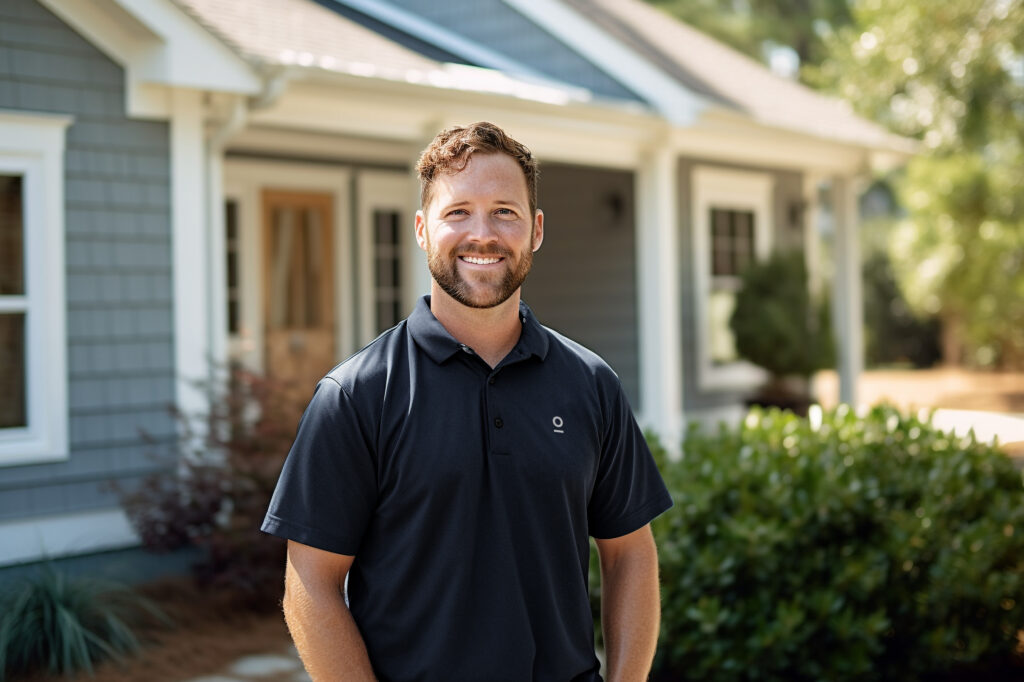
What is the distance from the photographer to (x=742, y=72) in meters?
13.1

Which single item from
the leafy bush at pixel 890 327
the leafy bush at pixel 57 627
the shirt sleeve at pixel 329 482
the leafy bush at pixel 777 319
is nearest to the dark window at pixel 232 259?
the leafy bush at pixel 57 627

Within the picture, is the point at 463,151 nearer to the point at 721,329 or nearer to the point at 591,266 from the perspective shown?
the point at 591,266

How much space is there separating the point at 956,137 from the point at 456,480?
9464mm

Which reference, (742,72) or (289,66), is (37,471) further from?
(742,72)

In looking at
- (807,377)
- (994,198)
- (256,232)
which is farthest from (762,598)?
(994,198)

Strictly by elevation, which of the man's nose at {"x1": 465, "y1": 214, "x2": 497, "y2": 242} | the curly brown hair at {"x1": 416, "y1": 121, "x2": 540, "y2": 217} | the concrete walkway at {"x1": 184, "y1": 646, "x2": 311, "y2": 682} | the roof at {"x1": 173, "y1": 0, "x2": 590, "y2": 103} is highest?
the roof at {"x1": 173, "y1": 0, "x2": 590, "y2": 103}

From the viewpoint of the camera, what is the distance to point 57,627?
4789 mm

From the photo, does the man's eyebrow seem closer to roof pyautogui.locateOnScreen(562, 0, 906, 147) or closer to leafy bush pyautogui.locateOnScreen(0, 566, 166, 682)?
leafy bush pyautogui.locateOnScreen(0, 566, 166, 682)

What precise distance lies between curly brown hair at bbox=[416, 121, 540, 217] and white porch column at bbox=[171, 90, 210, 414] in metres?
4.81

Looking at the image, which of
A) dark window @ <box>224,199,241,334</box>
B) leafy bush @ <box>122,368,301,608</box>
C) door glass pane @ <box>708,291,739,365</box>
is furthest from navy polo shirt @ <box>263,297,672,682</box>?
door glass pane @ <box>708,291,739,365</box>

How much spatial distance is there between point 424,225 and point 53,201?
15.4 ft

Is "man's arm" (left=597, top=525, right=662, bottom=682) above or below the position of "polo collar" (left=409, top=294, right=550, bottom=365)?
below

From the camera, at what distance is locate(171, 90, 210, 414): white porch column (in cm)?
660

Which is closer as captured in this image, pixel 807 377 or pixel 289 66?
pixel 289 66
